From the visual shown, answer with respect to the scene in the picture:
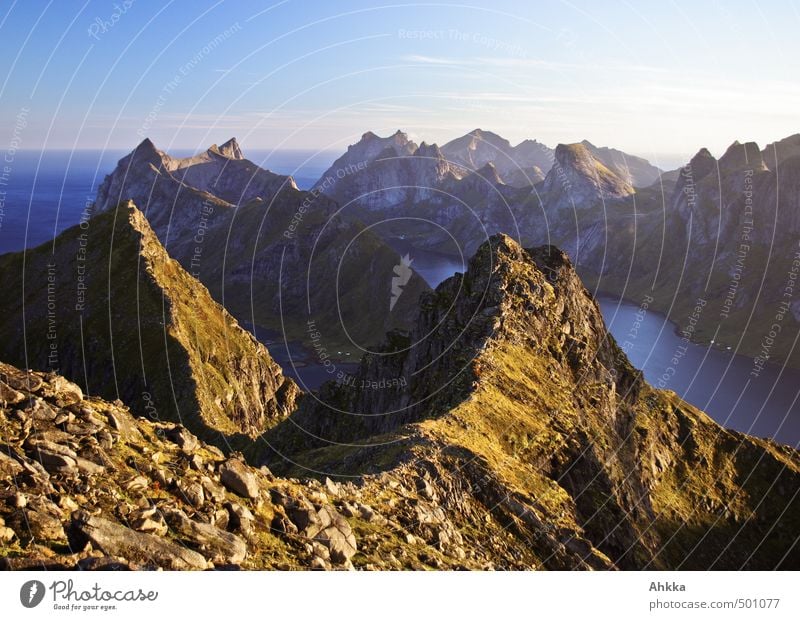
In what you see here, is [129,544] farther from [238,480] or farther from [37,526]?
[238,480]

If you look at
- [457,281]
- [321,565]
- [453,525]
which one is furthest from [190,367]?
[321,565]

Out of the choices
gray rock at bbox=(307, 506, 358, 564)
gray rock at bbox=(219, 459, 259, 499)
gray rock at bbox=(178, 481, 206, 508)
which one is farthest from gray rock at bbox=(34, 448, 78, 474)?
gray rock at bbox=(307, 506, 358, 564)

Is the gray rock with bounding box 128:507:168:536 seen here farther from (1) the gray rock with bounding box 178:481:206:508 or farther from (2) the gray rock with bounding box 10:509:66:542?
(2) the gray rock with bounding box 10:509:66:542

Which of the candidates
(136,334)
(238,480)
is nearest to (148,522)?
(238,480)

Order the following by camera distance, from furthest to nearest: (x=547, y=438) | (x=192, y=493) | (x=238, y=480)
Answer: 1. (x=547, y=438)
2. (x=238, y=480)
3. (x=192, y=493)

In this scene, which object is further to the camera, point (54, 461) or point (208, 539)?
point (208, 539)

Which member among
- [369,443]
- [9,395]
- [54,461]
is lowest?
[369,443]

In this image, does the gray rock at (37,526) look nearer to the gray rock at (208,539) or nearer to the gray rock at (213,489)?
the gray rock at (208,539)

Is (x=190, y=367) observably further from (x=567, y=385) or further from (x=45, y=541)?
(x=45, y=541)
